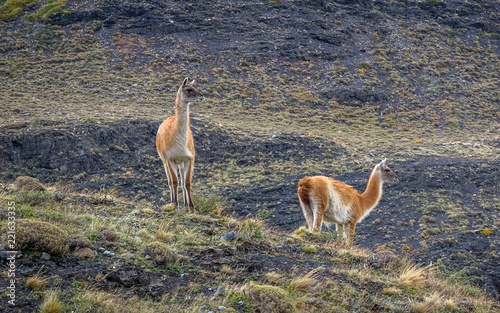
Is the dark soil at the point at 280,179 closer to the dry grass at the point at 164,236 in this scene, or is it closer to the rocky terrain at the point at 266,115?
the rocky terrain at the point at 266,115

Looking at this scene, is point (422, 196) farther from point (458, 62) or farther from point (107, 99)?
point (458, 62)

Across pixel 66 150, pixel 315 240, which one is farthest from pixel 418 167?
pixel 66 150

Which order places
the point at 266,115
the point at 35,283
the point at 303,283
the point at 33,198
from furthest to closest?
the point at 266,115 → the point at 33,198 → the point at 303,283 → the point at 35,283

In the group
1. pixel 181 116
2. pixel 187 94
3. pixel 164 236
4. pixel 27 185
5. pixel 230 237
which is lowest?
pixel 27 185

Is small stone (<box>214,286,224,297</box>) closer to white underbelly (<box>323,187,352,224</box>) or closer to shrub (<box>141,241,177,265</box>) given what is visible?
shrub (<box>141,241,177,265</box>)

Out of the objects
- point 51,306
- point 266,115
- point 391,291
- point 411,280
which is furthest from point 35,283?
point 266,115

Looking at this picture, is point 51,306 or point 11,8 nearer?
point 51,306

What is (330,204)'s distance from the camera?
35.5 feet

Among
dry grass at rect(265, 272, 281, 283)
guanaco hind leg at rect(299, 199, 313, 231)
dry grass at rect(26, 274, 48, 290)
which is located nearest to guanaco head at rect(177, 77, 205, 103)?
guanaco hind leg at rect(299, 199, 313, 231)

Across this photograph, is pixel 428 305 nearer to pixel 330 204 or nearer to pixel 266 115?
pixel 330 204

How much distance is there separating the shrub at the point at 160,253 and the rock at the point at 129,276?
0.41 metres

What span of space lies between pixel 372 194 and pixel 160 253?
292 inches

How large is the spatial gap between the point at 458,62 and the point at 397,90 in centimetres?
837

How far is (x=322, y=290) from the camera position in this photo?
607cm
